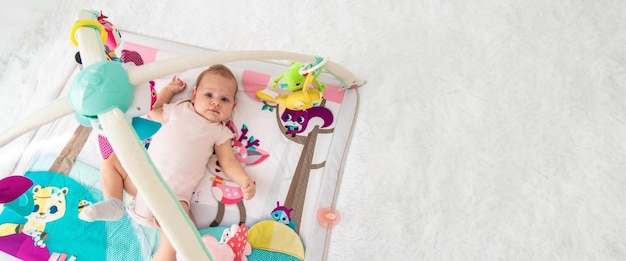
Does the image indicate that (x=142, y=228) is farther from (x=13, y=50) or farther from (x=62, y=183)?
(x=13, y=50)

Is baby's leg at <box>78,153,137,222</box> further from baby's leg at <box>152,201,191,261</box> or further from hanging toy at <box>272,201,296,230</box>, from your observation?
hanging toy at <box>272,201,296,230</box>

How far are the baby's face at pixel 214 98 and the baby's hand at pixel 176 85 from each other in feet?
0.27

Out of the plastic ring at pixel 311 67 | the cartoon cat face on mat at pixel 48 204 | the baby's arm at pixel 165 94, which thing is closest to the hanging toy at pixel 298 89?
the plastic ring at pixel 311 67

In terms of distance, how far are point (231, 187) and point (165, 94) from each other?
0.30 metres

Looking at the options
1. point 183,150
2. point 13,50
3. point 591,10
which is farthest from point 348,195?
point 13,50

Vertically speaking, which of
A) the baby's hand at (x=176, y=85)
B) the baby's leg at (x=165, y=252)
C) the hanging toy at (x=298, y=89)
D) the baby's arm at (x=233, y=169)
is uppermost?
the hanging toy at (x=298, y=89)

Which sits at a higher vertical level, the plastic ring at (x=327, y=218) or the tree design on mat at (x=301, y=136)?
the tree design on mat at (x=301, y=136)

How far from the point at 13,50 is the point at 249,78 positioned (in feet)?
2.58

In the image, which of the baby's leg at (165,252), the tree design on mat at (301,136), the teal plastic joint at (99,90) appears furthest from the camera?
the tree design on mat at (301,136)

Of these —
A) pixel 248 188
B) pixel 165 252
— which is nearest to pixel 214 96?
pixel 248 188

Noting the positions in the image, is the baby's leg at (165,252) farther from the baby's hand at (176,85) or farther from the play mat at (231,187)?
the baby's hand at (176,85)

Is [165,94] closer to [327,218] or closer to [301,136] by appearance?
[301,136]

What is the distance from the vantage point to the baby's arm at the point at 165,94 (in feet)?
3.36

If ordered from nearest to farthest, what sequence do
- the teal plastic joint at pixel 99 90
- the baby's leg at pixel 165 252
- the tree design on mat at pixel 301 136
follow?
the teal plastic joint at pixel 99 90, the baby's leg at pixel 165 252, the tree design on mat at pixel 301 136
